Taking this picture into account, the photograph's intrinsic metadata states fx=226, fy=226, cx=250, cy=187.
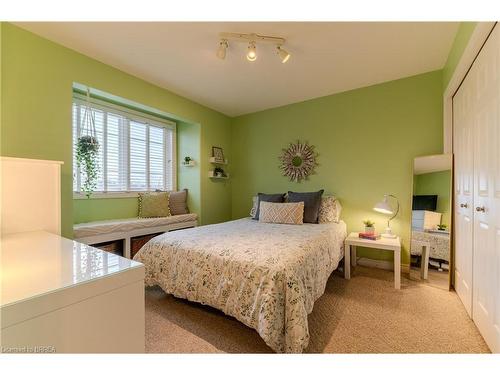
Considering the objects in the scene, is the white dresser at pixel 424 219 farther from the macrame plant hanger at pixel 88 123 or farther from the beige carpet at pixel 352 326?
the macrame plant hanger at pixel 88 123

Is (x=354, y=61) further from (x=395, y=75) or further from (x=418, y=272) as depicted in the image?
(x=418, y=272)

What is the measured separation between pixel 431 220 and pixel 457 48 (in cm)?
167

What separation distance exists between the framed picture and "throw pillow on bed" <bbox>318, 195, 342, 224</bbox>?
191 centimetres

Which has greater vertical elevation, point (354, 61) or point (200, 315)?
point (354, 61)

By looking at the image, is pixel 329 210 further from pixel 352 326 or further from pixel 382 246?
pixel 352 326

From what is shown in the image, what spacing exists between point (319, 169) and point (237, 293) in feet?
7.84

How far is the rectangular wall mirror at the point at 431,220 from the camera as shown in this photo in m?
2.35

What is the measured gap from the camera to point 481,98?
5.25ft

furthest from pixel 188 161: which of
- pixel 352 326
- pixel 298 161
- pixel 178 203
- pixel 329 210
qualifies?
pixel 352 326

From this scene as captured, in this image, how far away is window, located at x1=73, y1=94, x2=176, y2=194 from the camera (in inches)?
116

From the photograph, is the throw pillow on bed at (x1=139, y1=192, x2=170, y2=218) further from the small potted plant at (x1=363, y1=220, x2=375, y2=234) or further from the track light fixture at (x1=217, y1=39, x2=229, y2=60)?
the small potted plant at (x1=363, y1=220, x2=375, y2=234)

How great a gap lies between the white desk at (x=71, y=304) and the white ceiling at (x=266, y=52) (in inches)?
77.2

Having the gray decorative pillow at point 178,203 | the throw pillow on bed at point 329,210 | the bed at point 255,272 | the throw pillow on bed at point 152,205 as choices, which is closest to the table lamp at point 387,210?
the throw pillow on bed at point 329,210
